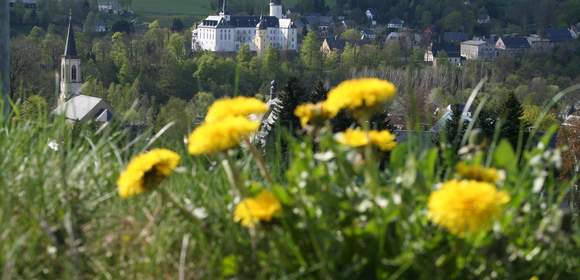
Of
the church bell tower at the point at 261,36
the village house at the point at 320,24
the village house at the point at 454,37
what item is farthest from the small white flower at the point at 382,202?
the village house at the point at 454,37

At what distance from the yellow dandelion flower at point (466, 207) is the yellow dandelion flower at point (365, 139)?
0.23 m

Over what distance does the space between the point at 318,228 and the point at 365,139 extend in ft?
0.65

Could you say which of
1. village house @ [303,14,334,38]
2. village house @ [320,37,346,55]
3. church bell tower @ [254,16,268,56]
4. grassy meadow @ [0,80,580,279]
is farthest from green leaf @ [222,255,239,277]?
village house @ [303,14,334,38]

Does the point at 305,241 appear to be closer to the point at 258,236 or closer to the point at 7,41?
the point at 258,236

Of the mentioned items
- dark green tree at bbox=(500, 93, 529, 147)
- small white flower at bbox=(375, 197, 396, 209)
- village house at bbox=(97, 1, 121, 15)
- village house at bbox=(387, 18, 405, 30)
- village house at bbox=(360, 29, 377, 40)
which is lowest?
village house at bbox=(360, 29, 377, 40)

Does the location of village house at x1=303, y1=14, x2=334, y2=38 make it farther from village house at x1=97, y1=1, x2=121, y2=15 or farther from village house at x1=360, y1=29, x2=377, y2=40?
village house at x1=97, y1=1, x2=121, y2=15

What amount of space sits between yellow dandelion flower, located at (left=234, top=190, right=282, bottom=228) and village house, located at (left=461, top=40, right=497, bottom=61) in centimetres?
7824

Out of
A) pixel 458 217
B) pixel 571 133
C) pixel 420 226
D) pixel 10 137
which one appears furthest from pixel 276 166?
pixel 571 133

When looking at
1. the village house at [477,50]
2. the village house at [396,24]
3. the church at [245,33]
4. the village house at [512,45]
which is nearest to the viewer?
the village house at [512,45]

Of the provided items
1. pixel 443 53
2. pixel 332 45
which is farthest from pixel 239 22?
pixel 443 53

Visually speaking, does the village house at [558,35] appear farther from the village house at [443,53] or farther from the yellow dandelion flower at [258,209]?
the yellow dandelion flower at [258,209]

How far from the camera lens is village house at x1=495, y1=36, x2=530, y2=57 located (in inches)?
3098

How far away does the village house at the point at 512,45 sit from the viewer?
78.7 m

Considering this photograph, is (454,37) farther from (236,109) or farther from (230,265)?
(230,265)
